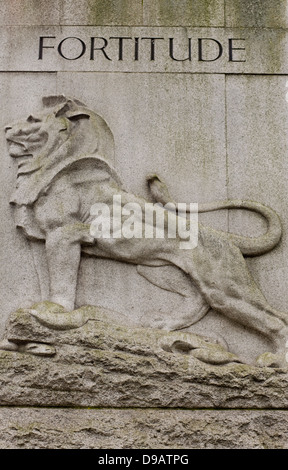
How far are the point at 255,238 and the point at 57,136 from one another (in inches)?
80.0

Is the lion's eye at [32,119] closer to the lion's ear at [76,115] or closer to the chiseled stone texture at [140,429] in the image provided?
the lion's ear at [76,115]

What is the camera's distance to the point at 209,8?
7.88 m

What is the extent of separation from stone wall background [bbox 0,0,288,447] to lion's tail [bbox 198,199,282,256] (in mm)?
88

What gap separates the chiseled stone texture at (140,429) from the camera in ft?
19.8

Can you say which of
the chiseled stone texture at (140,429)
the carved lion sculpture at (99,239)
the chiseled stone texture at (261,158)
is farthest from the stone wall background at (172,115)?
the chiseled stone texture at (140,429)

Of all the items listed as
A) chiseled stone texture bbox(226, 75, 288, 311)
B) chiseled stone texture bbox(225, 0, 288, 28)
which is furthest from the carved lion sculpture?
chiseled stone texture bbox(225, 0, 288, 28)

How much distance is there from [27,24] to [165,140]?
1.89 metres

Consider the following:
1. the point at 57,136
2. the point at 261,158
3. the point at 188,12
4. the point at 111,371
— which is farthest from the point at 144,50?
the point at 111,371

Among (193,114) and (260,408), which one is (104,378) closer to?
(260,408)

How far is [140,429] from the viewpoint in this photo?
614 centimetres

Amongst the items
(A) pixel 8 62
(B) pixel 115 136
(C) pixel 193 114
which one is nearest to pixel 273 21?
(C) pixel 193 114

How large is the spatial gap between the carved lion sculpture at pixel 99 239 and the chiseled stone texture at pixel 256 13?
1.88m
